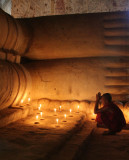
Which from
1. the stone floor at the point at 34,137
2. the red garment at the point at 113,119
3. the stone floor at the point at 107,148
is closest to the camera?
the stone floor at the point at 34,137

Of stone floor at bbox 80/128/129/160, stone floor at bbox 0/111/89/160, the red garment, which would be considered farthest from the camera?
the red garment

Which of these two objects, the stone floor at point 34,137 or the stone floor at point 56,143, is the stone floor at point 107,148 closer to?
the stone floor at point 56,143

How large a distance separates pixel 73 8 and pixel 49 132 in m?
8.49

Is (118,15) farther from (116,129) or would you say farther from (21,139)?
(21,139)

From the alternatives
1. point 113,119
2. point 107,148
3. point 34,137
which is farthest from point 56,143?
point 113,119

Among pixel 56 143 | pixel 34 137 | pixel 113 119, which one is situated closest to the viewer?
pixel 56 143

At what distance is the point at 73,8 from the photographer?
388 inches

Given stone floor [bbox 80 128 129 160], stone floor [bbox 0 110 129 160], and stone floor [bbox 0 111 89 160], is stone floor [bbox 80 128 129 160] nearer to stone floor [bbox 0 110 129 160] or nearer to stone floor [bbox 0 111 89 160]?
stone floor [bbox 0 110 129 160]

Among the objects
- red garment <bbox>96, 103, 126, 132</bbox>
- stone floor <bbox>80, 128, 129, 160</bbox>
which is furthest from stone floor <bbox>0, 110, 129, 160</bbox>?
red garment <bbox>96, 103, 126, 132</bbox>

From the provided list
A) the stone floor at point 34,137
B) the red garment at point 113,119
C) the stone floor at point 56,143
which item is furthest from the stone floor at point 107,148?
the stone floor at point 34,137

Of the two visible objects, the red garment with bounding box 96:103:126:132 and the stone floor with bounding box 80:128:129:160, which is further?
the red garment with bounding box 96:103:126:132

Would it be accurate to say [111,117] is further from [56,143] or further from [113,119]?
[56,143]

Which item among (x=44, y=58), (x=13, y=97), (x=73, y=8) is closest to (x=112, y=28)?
(x=44, y=58)

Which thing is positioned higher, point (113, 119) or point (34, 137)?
point (113, 119)
